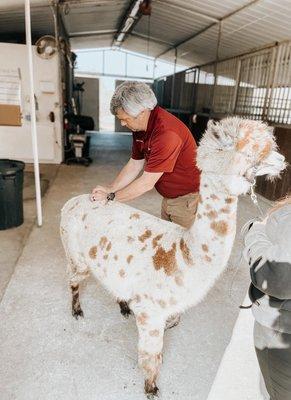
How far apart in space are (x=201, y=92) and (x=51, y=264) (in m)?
8.19

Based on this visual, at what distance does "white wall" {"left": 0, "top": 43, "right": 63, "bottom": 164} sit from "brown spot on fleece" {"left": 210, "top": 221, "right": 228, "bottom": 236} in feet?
20.1

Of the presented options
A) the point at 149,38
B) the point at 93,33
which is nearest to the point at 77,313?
the point at 93,33

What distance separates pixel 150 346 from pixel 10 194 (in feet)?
8.55

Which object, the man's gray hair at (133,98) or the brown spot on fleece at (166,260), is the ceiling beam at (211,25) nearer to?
the man's gray hair at (133,98)

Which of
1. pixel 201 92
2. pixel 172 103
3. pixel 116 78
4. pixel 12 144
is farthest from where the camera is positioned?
pixel 116 78

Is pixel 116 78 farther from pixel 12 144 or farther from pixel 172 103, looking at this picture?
pixel 12 144

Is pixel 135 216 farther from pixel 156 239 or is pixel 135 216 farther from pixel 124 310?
pixel 124 310

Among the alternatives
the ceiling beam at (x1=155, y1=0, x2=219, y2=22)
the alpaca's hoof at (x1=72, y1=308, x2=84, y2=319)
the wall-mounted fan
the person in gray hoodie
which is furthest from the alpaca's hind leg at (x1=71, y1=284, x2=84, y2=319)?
the ceiling beam at (x1=155, y1=0, x2=219, y2=22)

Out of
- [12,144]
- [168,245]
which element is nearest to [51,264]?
[168,245]

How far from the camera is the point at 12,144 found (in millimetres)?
6730

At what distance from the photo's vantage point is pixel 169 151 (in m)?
1.75

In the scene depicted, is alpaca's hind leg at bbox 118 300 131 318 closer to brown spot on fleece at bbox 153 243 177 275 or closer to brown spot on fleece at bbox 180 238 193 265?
brown spot on fleece at bbox 153 243 177 275

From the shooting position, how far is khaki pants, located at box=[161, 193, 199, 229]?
210 centimetres

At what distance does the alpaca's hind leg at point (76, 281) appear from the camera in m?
2.13
